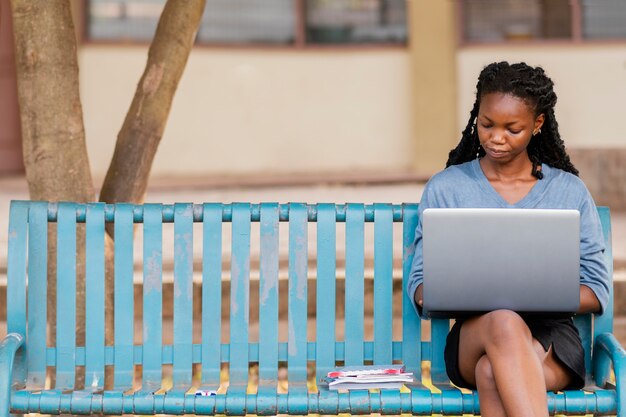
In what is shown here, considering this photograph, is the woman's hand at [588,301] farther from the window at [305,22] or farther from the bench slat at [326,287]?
the window at [305,22]

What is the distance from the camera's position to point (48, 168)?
4812 mm

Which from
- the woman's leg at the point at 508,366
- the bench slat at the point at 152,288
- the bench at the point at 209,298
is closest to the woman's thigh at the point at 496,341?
the woman's leg at the point at 508,366

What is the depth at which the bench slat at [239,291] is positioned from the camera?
428cm

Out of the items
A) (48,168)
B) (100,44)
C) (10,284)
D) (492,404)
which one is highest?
(100,44)

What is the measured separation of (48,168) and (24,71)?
39 cm

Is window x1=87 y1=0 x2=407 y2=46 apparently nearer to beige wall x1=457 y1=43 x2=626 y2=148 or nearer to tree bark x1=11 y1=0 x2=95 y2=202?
beige wall x1=457 y1=43 x2=626 y2=148

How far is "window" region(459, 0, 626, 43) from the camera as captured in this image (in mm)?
12039

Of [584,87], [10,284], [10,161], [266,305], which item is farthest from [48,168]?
[584,87]

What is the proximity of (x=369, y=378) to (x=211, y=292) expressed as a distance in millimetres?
687

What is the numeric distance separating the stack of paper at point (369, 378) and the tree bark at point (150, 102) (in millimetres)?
1464

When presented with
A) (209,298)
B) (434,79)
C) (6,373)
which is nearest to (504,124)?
(209,298)

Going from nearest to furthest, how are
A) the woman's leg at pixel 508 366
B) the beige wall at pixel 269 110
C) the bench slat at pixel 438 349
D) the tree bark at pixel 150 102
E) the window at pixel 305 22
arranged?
the woman's leg at pixel 508 366
the bench slat at pixel 438 349
the tree bark at pixel 150 102
the beige wall at pixel 269 110
the window at pixel 305 22

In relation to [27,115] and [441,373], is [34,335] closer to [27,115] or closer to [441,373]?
[27,115]

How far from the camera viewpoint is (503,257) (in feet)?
12.0
